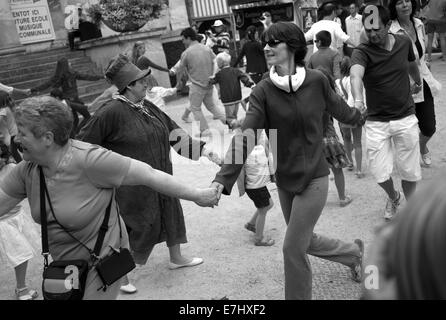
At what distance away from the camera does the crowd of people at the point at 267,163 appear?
2.95 meters

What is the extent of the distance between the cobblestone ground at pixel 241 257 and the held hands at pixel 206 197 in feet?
4.16

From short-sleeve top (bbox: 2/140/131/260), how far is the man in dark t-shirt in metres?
2.62

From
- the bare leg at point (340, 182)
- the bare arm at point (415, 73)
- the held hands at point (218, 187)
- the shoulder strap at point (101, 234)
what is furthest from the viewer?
the bare leg at point (340, 182)

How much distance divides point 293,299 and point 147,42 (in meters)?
12.9

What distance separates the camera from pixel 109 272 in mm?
3021

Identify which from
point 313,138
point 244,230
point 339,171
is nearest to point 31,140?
point 313,138

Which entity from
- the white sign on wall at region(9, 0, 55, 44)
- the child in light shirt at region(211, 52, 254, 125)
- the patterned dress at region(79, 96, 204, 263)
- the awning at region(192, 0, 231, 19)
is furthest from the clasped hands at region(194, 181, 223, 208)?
the awning at region(192, 0, 231, 19)

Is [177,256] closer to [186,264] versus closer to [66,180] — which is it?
[186,264]

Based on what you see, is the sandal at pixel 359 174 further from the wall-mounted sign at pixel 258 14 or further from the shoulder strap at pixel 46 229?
the wall-mounted sign at pixel 258 14

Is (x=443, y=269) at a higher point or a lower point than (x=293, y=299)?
higher

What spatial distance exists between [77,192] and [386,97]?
10.8 feet

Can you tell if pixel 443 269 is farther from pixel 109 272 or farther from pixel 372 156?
pixel 372 156

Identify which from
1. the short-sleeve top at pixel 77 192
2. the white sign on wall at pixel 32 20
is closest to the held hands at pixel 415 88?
the short-sleeve top at pixel 77 192

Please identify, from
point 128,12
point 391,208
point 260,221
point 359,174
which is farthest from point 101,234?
point 128,12
